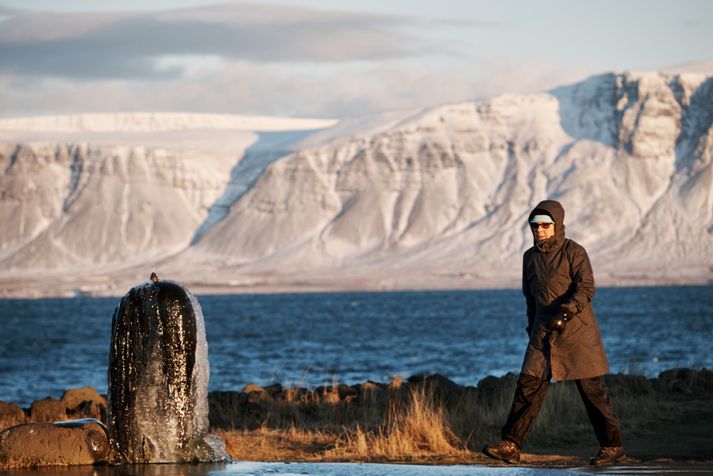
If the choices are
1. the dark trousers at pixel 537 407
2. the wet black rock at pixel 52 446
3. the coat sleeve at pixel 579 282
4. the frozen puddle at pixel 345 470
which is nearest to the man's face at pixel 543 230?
the coat sleeve at pixel 579 282

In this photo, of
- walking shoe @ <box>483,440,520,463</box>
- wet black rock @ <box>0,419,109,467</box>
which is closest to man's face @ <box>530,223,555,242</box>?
walking shoe @ <box>483,440,520,463</box>

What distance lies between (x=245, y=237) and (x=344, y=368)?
11361cm

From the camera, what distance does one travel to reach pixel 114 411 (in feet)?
→ 31.4

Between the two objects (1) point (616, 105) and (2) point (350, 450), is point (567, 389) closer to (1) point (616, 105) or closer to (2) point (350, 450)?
(2) point (350, 450)

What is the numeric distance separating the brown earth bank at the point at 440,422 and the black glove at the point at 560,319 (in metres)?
1.35

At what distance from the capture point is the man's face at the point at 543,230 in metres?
9.77

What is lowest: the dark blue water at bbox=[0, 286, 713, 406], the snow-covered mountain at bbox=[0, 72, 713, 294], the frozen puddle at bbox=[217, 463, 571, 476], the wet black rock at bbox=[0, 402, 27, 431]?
the dark blue water at bbox=[0, 286, 713, 406]

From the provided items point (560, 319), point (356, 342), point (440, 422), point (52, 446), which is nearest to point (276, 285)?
point (356, 342)

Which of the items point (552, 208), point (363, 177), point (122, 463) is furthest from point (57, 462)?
point (363, 177)

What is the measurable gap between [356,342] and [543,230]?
149 ft

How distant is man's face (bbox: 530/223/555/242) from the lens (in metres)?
9.77

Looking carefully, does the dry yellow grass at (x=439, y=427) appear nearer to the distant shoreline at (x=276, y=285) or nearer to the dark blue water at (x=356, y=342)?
the dark blue water at (x=356, y=342)

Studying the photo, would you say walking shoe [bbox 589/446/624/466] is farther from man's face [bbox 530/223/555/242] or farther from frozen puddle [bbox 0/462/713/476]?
man's face [bbox 530/223/555/242]

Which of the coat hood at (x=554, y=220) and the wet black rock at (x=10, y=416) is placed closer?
the coat hood at (x=554, y=220)
